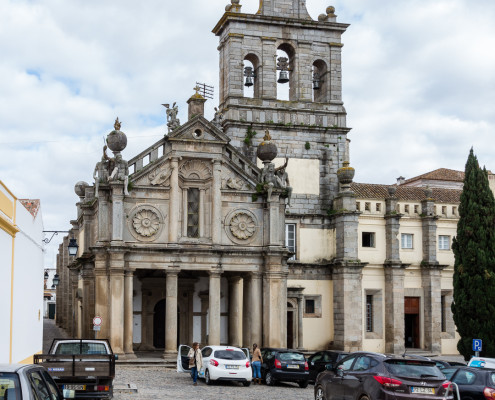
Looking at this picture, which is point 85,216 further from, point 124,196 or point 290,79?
point 290,79

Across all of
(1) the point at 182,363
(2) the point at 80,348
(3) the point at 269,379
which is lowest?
(3) the point at 269,379

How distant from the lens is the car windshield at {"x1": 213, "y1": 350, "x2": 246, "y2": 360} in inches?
1090

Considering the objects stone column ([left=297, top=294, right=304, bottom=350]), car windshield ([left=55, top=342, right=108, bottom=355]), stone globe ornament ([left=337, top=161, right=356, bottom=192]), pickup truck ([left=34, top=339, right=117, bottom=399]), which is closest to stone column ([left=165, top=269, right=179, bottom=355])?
stone column ([left=297, top=294, right=304, bottom=350])

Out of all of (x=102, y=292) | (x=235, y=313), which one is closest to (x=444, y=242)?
(x=235, y=313)

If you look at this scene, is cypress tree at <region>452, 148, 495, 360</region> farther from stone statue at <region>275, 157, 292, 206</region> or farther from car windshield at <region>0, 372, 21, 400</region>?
car windshield at <region>0, 372, 21, 400</region>

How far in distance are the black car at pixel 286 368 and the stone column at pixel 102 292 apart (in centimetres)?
992

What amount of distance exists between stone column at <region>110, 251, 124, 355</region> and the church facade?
0.06 metres

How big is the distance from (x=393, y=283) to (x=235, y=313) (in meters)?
9.72

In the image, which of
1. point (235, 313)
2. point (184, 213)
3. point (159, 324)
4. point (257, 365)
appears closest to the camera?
point (257, 365)

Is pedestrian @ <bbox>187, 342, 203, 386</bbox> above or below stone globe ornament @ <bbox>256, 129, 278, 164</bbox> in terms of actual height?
below

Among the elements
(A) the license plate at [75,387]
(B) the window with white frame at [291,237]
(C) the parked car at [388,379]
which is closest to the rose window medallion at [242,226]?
(B) the window with white frame at [291,237]

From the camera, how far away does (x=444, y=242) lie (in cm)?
4753

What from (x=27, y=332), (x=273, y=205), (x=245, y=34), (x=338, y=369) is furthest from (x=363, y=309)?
(x=338, y=369)

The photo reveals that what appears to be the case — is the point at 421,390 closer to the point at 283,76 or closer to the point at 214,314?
the point at 214,314
